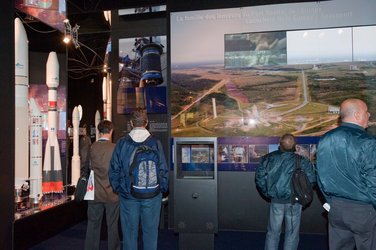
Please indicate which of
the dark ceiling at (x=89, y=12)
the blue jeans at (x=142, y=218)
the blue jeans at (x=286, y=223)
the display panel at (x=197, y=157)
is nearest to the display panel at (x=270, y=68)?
the dark ceiling at (x=89, y=12)

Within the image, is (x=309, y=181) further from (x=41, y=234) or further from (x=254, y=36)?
(x=41, y=234)

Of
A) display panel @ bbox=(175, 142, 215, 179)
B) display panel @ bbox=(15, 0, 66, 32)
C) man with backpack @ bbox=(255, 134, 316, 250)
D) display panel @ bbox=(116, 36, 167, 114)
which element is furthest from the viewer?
display panel @ bbox=(116, 36, 167, 114)

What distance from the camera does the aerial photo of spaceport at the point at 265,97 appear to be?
482 centimetres

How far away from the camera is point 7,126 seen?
10.5 feet

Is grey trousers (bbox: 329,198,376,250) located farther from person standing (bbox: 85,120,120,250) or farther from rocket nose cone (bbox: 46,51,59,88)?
rocket nose cone (bbox: 46,51,59,88)

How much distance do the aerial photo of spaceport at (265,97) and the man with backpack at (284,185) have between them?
177 centimetres

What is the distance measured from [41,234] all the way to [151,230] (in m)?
2.27

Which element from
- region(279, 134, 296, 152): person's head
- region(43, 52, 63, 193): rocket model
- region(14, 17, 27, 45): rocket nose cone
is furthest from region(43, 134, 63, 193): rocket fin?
region(279, 134, 296, 152): person's head

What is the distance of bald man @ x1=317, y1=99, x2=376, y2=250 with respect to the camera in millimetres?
2369

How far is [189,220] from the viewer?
139 inches

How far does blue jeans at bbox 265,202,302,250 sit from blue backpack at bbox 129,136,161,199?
4.34 feet

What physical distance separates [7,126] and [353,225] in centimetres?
340

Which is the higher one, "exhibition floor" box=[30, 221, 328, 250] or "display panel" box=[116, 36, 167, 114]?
"display panel" box=[116, 36, 167, 114]

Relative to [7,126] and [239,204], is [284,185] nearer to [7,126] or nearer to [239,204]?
[239,204]
